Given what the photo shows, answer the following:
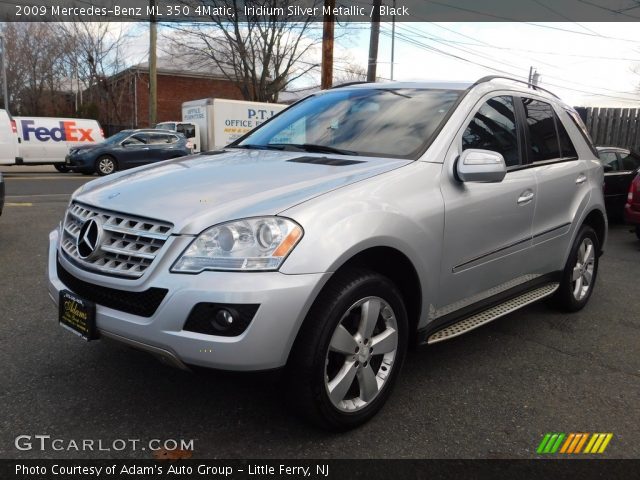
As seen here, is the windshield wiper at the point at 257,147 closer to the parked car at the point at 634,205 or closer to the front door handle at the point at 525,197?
the front door handle at the point at 525,197

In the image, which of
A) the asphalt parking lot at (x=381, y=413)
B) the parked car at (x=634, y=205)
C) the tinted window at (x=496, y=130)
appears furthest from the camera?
the parked car at (x=634, y=205)

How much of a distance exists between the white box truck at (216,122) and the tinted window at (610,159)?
1606 cm

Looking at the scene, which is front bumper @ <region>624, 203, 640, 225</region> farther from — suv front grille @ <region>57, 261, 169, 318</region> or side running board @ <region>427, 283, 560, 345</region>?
suv front grille @ <region>57, 261, 169, 318</region>

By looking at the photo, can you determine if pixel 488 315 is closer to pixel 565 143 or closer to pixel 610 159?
pixel 565 143

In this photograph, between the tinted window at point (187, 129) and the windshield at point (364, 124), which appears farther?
the tinted window at point (187, 129)

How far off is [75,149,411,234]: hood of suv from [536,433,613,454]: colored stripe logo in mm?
1541

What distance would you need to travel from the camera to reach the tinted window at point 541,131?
3876 mm

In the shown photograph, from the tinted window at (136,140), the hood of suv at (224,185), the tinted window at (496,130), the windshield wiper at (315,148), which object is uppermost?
the tinted window at (496,130)

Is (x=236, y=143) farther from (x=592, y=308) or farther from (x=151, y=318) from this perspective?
(x=592, y=308)

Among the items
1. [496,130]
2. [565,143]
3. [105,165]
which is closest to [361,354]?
[496,130]

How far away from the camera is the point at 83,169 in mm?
17828

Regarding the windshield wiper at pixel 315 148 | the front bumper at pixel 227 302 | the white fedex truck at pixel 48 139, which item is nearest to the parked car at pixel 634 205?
the windshield wiper at pixel 315 148

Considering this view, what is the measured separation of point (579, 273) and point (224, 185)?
3299mm

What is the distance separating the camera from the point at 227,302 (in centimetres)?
215
